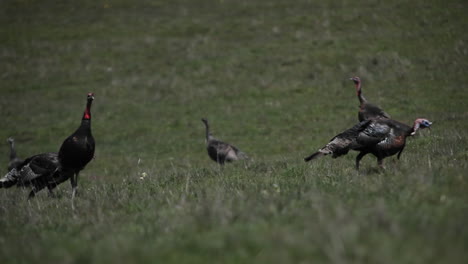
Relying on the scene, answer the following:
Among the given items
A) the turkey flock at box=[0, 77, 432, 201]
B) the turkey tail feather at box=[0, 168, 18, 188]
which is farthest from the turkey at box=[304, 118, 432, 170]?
the turkey tail feather at box=[0, 168, 18, 188]

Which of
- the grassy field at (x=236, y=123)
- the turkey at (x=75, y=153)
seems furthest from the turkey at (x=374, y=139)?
the turkey at (x=75, y=153)

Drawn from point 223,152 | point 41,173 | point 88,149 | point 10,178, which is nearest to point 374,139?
point 88,149

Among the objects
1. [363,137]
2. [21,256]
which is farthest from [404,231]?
[363,137]

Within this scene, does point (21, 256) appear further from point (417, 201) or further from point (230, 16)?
point (230, 16)

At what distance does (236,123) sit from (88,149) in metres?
11.8

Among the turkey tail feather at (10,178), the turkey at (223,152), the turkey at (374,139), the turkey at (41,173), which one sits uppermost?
the turkey at (374,139)

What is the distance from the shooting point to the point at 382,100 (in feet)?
67.1

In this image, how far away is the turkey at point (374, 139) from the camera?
837 centimetres

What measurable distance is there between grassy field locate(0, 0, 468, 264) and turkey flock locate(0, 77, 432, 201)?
36cm

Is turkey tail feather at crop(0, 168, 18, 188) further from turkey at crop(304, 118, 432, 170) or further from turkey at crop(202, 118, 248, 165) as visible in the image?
turkey at crop(202, 118, 248, 165)

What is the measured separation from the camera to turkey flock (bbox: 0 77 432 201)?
8.40 meters

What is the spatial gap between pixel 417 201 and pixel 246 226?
1718mm

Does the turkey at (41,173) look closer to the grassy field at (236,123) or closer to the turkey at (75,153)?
the turkey at (75,153)

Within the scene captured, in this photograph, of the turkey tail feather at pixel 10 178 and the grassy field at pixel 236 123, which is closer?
the grassy field at pixel 236 123
